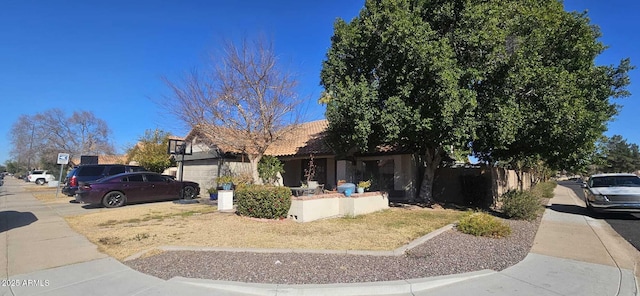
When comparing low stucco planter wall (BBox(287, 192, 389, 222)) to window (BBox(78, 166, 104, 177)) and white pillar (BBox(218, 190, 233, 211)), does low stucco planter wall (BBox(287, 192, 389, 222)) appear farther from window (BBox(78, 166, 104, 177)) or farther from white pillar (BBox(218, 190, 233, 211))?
window (BBox(78, 166, 104, 177))

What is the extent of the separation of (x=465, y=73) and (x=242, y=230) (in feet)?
26.2

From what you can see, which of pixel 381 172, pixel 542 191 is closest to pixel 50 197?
pixel 381 172

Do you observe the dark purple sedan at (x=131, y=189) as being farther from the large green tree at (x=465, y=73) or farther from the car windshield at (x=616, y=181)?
the car windshield at (x=616, y=181)

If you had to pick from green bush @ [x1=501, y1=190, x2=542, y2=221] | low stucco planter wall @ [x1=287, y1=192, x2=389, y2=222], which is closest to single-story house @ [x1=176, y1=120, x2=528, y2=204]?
low stucco planter wall @ [x1=287, y1=192, x2=389, y2=222]

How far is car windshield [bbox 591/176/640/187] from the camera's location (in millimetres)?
12898

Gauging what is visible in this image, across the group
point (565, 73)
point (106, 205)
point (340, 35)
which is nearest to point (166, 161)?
point (106, 205)

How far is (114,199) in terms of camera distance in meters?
14.9

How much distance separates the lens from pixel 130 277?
530 centimetres

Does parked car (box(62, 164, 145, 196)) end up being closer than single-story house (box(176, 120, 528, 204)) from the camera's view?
No

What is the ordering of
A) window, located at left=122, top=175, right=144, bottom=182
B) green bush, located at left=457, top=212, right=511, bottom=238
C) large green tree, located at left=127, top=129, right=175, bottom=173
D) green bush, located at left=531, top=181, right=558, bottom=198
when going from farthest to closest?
large green tree, located at left=127, top=129, right=175, bottom=173, green bush, located at left=531, top=181, right=558, bottom=198, window, located at left=122, top=175, right=144, bottom=182, green bush, located at left=457, top=212, right=511, bottom=238

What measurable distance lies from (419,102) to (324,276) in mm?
7659

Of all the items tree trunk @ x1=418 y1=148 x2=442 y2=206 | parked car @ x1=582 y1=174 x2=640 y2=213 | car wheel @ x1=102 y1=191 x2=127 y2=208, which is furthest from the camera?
tree trunk @ x1=418 y1=148 x2=442 y2=206

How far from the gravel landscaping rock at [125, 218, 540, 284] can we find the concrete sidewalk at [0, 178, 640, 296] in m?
0.25

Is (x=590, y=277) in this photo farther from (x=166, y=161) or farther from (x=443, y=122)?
(x=166, y=161)
